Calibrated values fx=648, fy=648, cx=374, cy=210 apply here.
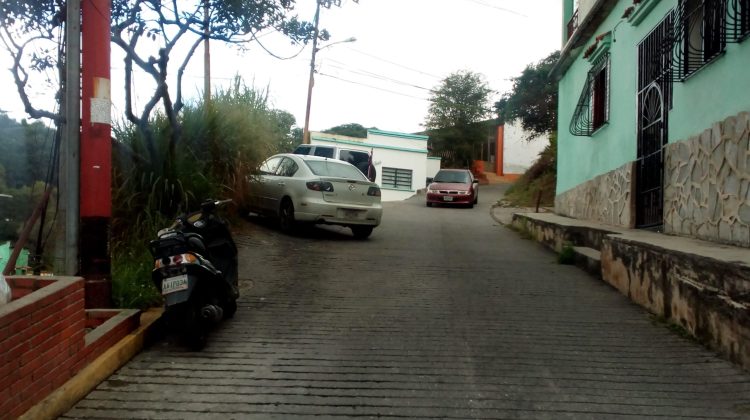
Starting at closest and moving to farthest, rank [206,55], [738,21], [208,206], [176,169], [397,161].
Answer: [208,206]
[738,21]
[176,169]
[206,55]
[397,161]

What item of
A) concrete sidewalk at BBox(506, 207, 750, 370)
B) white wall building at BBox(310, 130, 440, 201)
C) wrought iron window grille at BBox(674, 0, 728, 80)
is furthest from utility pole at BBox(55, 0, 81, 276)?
white wall building at BBox(310, 130, 440, 201)

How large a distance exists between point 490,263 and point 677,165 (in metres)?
2.92

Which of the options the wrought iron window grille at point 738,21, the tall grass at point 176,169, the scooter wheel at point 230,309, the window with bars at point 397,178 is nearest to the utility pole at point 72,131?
the tall grass at point 176,169

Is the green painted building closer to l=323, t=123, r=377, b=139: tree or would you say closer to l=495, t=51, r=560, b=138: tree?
l=495, t=51, r=560, b=138: tree

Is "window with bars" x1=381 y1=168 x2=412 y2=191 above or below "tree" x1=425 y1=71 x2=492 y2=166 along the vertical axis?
below

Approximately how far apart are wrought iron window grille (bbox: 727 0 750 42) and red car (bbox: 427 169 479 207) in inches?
632

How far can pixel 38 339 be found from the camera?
12.8 ft

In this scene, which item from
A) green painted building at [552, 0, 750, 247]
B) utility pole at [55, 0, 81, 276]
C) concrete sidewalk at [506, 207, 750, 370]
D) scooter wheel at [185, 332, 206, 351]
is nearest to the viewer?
concrete sidewalk at [506, 207, 750, 370]

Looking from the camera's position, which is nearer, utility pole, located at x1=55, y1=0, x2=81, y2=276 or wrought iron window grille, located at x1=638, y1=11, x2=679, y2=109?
utility pole, located at x1=55, y1=0, x2=81, y2=276

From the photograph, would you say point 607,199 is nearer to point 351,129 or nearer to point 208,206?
point 208,206

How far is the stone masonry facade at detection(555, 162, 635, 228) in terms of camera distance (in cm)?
1056

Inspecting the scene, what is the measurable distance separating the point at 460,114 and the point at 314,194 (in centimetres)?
3549

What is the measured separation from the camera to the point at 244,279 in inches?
319

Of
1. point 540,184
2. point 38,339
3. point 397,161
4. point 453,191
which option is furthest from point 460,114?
point 38,339
